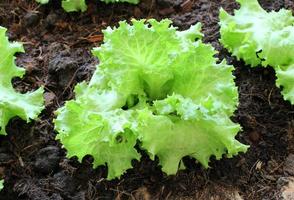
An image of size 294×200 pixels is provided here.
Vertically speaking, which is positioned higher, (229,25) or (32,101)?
(229,25)

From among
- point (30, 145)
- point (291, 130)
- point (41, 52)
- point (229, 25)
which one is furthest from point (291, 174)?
point (41, 52)

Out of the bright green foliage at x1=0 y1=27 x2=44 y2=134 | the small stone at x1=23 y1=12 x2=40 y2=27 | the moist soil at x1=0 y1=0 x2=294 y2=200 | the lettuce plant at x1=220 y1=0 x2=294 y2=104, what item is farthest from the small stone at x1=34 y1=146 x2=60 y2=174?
the lettuce plant at x1=220 y1=0 x2=294 y2=104

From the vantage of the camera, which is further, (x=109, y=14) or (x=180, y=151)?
(x=109, y=14)

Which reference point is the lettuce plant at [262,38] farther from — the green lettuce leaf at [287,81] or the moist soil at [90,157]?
the moist soil at [90,157]

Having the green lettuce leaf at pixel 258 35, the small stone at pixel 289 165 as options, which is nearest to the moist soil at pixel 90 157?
the small stone at pixel 289 165

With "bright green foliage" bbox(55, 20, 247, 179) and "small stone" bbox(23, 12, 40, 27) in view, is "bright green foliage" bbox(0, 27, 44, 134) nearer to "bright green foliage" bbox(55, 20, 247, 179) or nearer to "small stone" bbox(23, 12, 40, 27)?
"bright green foliage" bbox(55, 20, 247, 179)

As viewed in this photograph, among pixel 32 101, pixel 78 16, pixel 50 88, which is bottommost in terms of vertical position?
pixel 32 101

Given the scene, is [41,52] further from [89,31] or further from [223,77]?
[223,77]
